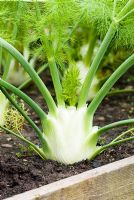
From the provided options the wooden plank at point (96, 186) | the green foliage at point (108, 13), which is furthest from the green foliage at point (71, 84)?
the wooden plank at point (96, 186)

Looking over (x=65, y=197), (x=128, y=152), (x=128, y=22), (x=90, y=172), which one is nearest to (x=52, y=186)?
(x=65, y=197)

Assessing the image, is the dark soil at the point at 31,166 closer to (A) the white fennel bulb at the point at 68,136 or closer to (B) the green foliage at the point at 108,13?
(A) the white fennel bulb at the point at 68,136

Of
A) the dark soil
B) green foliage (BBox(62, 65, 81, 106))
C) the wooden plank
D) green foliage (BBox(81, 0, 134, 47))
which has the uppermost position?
green foliage (BBox(81, 0, 134, 47))

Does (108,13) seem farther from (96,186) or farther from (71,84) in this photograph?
(96,186)

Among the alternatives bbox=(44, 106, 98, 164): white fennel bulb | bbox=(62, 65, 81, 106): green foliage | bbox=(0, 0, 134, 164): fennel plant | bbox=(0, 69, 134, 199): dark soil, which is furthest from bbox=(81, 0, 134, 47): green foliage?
bbox=(0, 69, 134, 199): dark soil

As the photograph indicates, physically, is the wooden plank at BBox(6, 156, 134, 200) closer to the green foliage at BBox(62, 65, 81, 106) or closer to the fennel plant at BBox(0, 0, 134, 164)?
Result: the fennel plant at BBox(0, 0, 134, 164)

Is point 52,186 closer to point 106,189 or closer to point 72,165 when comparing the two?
point 106,189
